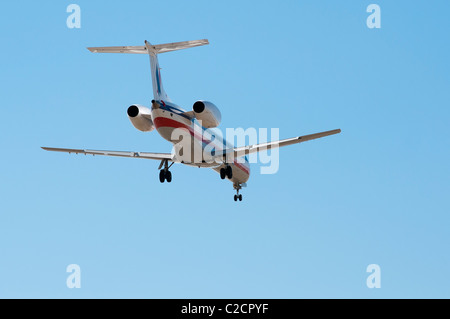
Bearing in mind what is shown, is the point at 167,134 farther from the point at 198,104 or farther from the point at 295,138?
the point at 295,138

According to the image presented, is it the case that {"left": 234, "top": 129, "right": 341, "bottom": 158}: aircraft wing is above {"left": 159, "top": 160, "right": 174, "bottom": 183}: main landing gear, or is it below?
above

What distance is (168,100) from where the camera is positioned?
42.5m

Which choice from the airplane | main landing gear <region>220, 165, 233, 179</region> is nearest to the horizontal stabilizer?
the airplane

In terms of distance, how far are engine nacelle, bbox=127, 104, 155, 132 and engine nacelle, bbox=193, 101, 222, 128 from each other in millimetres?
2657

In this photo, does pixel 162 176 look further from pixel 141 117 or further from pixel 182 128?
pixel 182 128

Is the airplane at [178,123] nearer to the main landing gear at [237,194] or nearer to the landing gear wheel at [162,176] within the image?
the landing gear wheel at [162,176]

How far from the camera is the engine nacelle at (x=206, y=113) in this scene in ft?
137

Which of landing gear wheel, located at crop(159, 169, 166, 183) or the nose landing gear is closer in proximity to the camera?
landing gear wheel, located at crop(159, 169, 166, 183)

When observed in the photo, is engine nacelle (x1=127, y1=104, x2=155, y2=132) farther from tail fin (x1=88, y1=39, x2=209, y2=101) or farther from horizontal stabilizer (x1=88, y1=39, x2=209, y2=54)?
horizontal stabilizer (x1=88, y1=39, x2=209, y2=54)

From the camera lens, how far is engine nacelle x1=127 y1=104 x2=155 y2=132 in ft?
140

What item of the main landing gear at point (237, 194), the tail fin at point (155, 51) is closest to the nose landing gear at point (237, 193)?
the main landing gear at point (237, 194)

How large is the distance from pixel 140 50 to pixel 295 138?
30.4 ft
